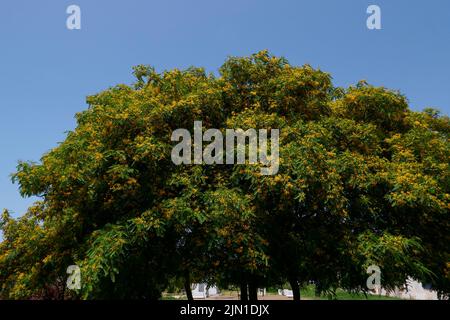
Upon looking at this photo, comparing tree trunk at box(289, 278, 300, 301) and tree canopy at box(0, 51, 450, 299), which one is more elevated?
tree canopy at box(0, 51, 450, 299)

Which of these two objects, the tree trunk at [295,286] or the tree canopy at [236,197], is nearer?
the tree canopy at [236,197]

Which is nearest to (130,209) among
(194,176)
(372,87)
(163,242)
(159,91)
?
(163,242)

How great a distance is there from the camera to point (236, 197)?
12.3 meters

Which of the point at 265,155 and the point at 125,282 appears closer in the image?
the point at 265,155

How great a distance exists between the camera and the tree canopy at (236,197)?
12648 mm

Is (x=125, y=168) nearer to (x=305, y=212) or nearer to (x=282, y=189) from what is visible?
(x=282, y=189)

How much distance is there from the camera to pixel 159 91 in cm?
1579

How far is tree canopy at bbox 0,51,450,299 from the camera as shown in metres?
12.6

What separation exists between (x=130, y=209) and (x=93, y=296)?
288 cm

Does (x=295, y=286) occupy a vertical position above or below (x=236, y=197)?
below

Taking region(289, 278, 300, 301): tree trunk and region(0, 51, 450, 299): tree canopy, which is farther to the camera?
region(289, 278, 300, 301): tree trunk

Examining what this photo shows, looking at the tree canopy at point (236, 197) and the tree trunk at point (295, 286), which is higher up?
the tree canopy at point (236, 197)

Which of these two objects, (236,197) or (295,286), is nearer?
(236,197)
